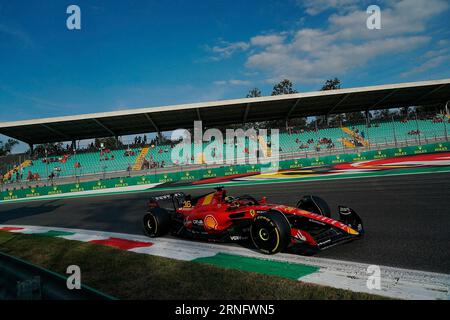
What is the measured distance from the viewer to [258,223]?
474 cm

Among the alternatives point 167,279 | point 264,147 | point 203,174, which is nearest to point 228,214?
point 167,279

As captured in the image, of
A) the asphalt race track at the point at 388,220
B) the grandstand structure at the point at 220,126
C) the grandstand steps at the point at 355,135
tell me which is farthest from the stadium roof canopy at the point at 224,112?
the asphalt race track at the point at 388,220

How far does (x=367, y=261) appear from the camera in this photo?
4.14m

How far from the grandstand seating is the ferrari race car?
19.1m

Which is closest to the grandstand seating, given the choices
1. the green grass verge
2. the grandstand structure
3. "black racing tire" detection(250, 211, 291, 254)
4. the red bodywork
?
the grandstand structure

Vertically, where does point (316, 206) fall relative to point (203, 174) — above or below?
above

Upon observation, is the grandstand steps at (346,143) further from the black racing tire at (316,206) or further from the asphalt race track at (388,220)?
the black racing tire at (316,206)

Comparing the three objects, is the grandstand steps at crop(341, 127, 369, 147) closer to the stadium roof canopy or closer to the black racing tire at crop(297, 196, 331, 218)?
the stadium roof canopy

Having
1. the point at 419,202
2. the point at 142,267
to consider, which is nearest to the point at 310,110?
the point at 419,202

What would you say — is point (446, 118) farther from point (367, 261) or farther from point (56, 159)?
point (56, 159)

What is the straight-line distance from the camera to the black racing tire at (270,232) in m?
4.46

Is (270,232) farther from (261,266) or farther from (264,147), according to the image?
(264,147)

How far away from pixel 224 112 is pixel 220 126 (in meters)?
4.45
